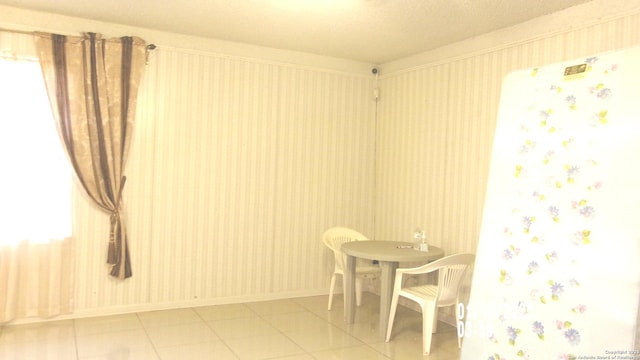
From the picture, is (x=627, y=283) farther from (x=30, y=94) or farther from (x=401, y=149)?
(x=30, y=94)

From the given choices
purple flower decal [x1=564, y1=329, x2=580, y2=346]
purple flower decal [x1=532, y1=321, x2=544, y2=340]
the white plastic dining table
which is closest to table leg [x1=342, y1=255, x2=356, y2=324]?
the white plastic dining table

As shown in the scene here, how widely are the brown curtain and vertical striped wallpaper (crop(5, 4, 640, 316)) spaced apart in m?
0.13

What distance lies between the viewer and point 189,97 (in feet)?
15.5

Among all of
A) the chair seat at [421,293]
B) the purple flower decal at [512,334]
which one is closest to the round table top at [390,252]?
the chair seat at [421,293]

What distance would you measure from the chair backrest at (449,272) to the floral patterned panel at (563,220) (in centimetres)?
88

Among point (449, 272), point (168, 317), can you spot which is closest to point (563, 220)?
point (449, 272)

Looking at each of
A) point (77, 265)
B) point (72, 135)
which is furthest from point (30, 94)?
point (77, 265)

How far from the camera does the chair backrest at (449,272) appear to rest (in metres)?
3.67

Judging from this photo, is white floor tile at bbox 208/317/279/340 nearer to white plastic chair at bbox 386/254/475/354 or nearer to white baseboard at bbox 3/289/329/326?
white baseboard at bbox 3/289/329/326

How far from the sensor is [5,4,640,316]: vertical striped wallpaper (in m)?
4.42

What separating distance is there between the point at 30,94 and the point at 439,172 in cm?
368

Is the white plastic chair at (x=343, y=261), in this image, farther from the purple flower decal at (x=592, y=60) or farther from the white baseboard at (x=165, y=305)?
the purple flower decal at (x=592, y=60)

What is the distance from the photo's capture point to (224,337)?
13.1ft

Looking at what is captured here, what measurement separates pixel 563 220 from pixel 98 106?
373cm
